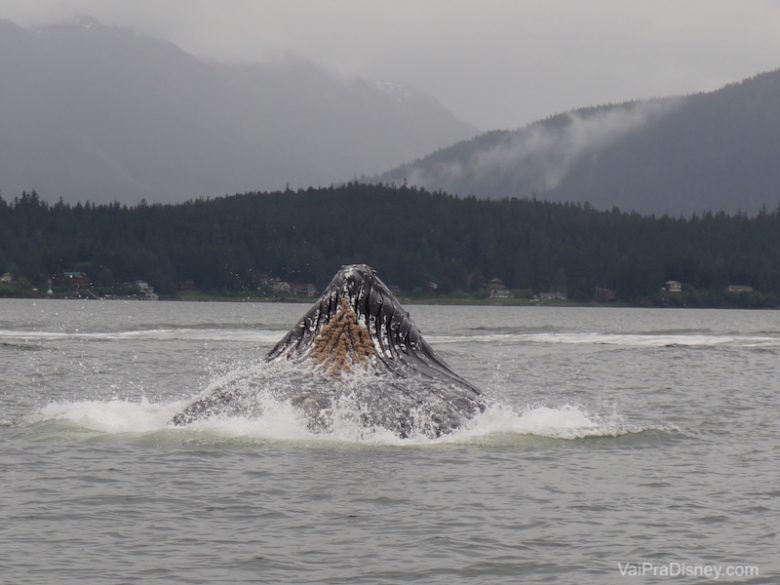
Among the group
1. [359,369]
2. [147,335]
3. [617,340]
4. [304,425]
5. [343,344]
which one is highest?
[343,344]

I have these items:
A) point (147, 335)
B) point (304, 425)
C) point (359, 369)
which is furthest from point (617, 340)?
point (359, 369)

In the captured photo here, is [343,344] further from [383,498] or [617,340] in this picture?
[617,340]

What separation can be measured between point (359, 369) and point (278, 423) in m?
1.37

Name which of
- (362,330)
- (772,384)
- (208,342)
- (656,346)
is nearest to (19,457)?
(362,330)

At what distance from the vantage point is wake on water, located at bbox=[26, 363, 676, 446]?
18.0 meters

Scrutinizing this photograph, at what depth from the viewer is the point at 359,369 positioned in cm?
1778

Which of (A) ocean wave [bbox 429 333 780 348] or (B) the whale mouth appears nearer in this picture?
(B) the whale mouth

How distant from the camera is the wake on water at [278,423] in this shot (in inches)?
707

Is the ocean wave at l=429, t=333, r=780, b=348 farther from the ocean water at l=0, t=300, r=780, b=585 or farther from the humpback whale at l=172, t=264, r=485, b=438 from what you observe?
the humpback whale at l=172, t=264, r=485, b=438

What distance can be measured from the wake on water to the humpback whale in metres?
0.09

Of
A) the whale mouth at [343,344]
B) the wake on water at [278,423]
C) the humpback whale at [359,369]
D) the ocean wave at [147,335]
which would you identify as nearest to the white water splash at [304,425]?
the wake on water at [278,423]

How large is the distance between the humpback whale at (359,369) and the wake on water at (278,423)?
0.31 ft

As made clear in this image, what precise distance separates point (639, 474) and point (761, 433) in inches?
258

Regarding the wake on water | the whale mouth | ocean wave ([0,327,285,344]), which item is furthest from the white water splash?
ocean wave ([0,327,285,344])
